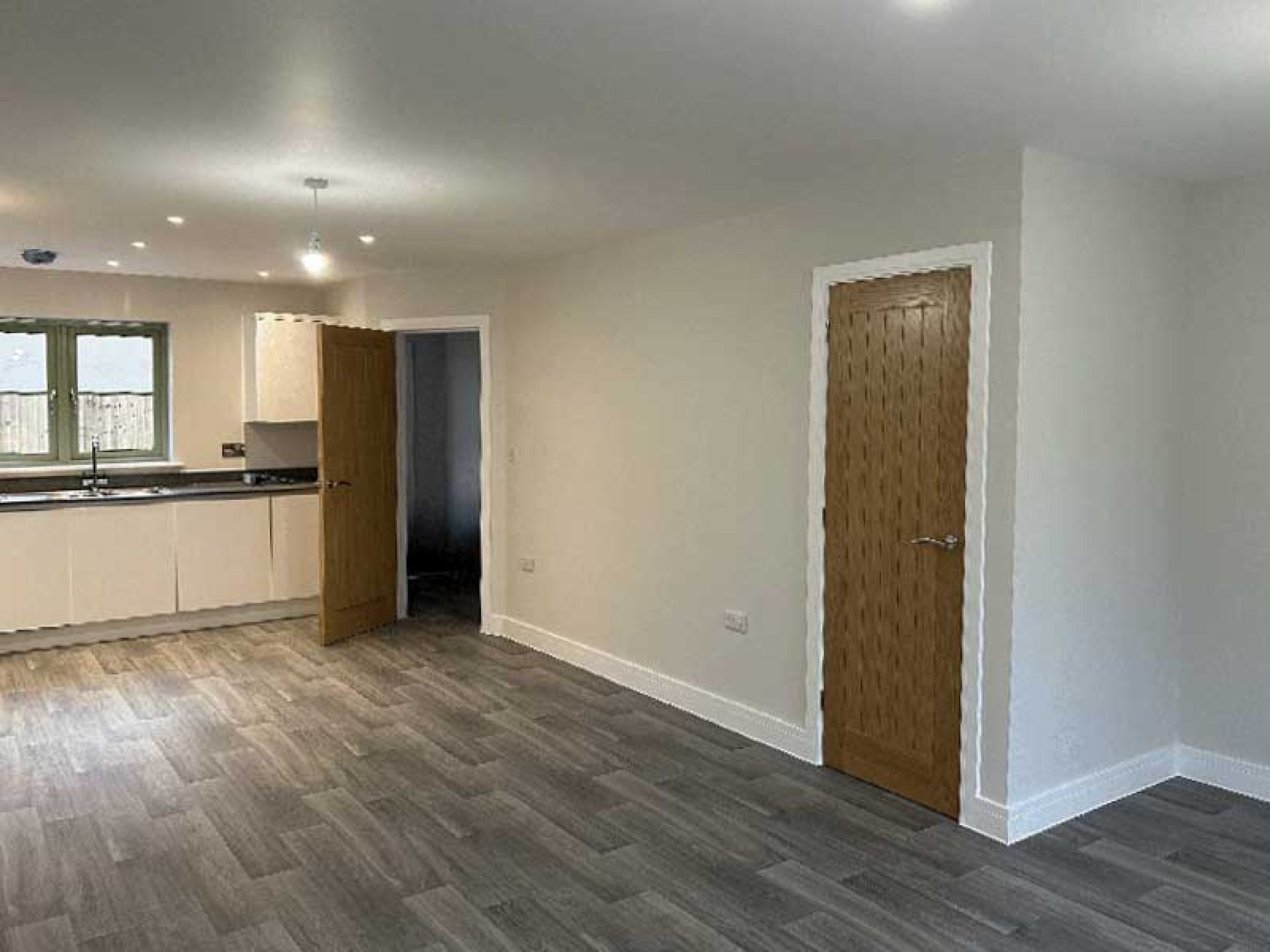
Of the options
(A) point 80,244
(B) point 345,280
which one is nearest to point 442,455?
(B) point 345,280

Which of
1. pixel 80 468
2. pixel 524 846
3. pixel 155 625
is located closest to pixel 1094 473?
pixel 524 846

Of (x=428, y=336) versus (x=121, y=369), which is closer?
(x=121, y=369)

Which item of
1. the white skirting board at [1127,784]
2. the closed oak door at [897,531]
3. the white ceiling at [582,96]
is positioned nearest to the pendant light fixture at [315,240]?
the white ceiling at [582,96]

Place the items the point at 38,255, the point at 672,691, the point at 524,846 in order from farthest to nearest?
the point at 38,255, the point at 672,691, the point at 524,846

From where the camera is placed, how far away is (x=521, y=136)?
3.34 meters

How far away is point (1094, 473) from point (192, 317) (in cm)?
596

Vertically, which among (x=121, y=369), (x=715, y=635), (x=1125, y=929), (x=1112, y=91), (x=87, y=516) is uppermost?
(x=1112, y=91)

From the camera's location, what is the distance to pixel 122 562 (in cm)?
633

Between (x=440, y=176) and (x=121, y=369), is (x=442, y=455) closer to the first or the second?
(x=121, y=369)

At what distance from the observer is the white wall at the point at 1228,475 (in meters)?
3.87

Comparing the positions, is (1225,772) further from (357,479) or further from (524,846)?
(357,479)

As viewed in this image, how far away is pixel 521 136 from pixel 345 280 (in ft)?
13.8

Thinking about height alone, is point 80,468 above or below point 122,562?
above

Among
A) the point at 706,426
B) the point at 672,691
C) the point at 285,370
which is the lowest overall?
the point at 672,691
